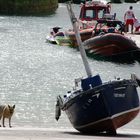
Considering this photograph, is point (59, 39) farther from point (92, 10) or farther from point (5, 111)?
point (5, 111)

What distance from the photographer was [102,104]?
1480cm

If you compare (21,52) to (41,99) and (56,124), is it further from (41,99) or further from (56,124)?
(56,124)

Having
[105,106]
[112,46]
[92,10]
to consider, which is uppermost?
[105,106]

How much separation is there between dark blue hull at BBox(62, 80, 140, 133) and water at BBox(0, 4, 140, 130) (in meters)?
2.76

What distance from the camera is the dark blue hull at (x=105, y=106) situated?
1473 centimetres

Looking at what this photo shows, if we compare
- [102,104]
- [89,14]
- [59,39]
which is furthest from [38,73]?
[89,14]

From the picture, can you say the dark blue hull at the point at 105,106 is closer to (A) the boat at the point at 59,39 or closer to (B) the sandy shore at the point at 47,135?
(B) the sandy shore at the point at 47,135

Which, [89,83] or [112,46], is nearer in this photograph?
[89,83]

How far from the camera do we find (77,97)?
48.9 feet

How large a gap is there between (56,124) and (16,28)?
116 ft

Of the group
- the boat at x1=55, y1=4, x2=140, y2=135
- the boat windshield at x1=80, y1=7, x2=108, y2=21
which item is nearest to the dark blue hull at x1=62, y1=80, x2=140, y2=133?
the boat at x1=55, y1=4, x2=140, y2=135

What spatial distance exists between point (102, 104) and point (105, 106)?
0.08 m

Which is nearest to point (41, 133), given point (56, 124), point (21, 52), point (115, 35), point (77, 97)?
point (77, 97)

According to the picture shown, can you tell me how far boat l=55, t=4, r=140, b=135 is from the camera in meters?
14.7
